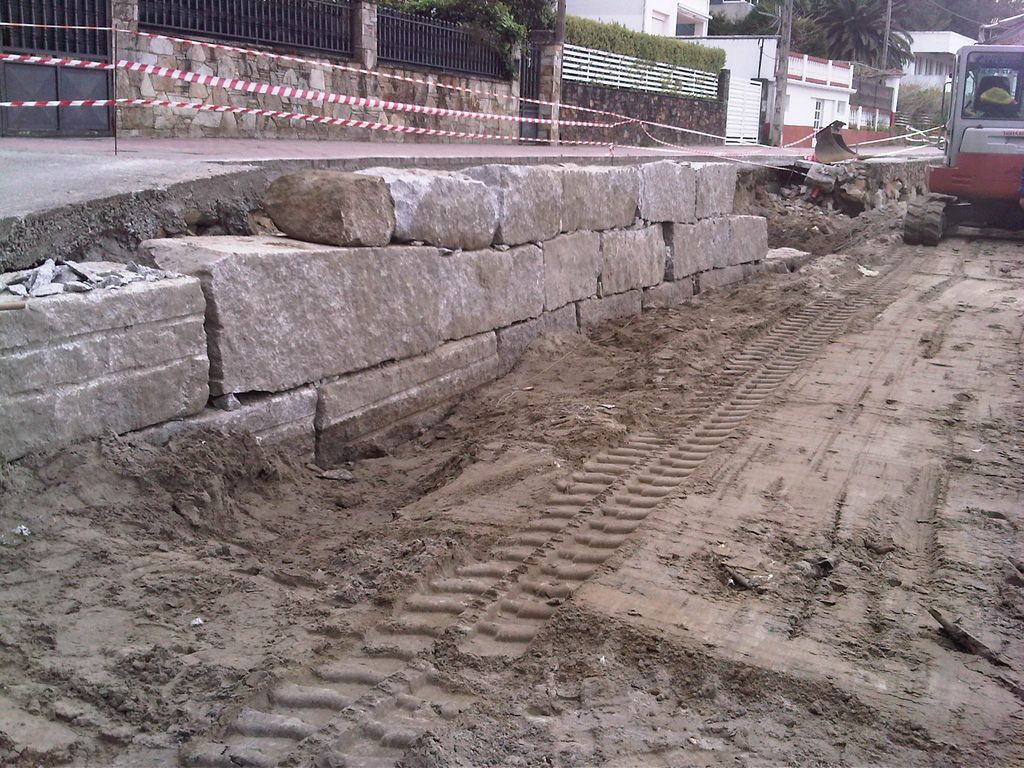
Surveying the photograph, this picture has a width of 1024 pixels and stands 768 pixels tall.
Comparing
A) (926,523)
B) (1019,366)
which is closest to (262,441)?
(926,523)

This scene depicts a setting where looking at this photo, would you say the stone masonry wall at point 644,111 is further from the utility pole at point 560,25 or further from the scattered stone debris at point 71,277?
the scattered stone debris at point 71,277

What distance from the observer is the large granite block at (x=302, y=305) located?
4.41 meters

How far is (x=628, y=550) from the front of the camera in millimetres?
3842

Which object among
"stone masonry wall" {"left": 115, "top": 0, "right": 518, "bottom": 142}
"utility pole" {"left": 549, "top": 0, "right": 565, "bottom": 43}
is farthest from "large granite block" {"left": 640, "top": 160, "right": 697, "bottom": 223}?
"utility pole" {"left": 549, "top": 0, "right": 565, "bottom": 43}

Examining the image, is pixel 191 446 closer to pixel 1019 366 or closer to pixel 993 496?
pixel 993 496

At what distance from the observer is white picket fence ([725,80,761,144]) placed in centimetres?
2894

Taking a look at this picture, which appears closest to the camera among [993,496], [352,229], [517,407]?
[993,496]

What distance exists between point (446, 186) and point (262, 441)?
2.22m

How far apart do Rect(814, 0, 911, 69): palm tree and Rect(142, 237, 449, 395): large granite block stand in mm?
47814

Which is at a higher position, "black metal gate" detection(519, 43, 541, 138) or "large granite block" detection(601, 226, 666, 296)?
"black metal gate" detection(519, 43, 541, 138)

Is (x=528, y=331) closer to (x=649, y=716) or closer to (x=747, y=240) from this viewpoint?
(x=649, y=716)

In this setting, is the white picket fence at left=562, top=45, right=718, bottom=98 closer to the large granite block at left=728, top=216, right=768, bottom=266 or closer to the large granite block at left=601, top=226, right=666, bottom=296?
the large granite block at left=728, top=216, right=768, bottom=266

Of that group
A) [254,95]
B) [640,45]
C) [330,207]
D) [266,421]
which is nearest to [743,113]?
[640,45]

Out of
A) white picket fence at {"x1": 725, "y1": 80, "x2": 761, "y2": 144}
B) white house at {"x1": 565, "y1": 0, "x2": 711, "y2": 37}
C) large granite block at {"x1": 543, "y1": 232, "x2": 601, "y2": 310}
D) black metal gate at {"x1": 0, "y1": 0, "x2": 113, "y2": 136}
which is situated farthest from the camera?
white house at {"x1": 565, "y1": 0, "x2": 711, "y2": 37}
